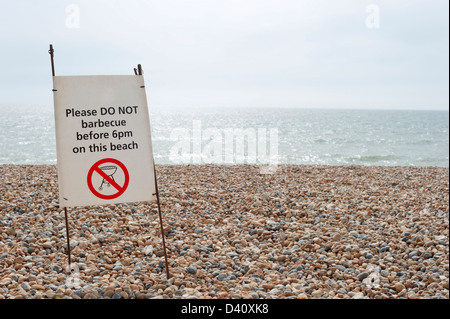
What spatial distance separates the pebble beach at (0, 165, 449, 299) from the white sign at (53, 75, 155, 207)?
1.03 metres

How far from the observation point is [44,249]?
208 inches

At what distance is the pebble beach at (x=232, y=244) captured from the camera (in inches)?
175

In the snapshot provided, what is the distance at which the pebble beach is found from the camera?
4.45 metres

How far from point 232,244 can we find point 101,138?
2.66 meters

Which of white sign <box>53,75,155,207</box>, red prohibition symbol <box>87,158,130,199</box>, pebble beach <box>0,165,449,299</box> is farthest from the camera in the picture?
pebble beach <box>0,165,449,299</box>

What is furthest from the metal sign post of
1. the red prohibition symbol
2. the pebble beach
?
the pebble beach

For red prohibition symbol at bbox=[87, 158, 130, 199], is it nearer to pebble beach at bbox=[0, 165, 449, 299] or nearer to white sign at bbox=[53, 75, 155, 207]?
white sign at bbox=[53, 75, 155, 207]

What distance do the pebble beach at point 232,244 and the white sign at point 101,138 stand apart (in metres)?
1.03

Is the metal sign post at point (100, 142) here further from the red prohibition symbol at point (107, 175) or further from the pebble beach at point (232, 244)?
the pebble beach at point (232, 244)

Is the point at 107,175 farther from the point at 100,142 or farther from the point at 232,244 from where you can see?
the point at 232,244

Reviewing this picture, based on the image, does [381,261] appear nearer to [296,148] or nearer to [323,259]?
[323,259]

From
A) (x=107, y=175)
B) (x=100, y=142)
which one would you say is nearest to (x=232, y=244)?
(x=107, y=175)

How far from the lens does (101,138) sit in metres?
4.12
